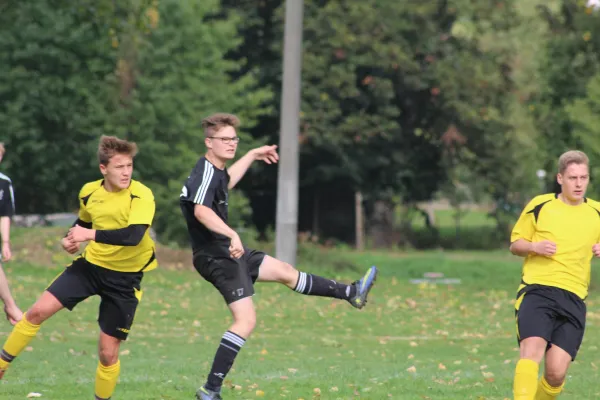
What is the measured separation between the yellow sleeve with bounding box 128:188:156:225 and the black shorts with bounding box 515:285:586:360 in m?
2.78

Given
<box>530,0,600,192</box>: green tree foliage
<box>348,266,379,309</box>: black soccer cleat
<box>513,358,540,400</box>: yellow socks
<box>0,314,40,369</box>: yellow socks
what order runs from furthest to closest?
<box>530,0,600,192</box>: green tree foliage
<box>348,266,379,309</box>: black soccer cleat
<box>0,314,40,369</box>: yellow socks
<box>513,358,540,400</box>: yellow socks

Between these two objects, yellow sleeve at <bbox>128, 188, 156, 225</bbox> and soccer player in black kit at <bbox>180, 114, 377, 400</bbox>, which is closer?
yellow sleeve at <bbox>128, 188, 156, 225</bbox>

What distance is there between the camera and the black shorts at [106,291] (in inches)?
348

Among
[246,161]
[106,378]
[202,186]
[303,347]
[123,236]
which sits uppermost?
[246,161]

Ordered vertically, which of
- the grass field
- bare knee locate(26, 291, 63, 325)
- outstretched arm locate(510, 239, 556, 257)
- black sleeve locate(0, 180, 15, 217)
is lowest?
the grass field

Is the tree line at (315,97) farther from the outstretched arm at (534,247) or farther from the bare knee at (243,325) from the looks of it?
the outstretched arm at (534,247)

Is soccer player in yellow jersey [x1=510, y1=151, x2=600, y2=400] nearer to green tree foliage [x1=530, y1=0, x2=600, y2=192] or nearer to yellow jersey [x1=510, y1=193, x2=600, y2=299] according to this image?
yellow jersey [x1=510, y1=193, x2=600, y2=299]

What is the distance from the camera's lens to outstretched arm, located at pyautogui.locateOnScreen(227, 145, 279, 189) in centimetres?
962

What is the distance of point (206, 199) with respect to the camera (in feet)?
29.6

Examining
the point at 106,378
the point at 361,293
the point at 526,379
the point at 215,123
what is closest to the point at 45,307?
the point at 106,378

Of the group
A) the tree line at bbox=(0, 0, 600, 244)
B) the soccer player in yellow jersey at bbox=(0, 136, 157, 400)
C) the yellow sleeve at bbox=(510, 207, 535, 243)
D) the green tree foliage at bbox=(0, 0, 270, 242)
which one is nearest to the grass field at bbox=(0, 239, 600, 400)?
the soccer player in yellow jersey at bbox=(0, 136, 157, 400)

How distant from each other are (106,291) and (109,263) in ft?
0.72

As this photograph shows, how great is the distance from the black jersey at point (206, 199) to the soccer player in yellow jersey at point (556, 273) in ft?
7.44

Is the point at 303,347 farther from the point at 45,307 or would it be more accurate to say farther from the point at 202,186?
the point at 45,307
